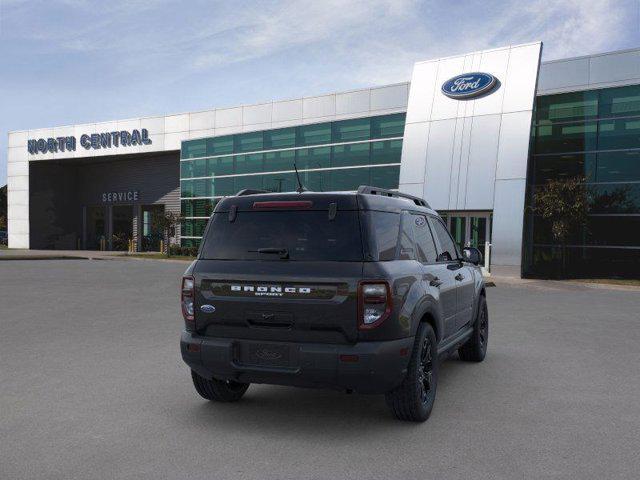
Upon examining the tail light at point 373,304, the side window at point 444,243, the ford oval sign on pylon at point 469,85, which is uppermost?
the ford oval sign on pylon at point 469,85

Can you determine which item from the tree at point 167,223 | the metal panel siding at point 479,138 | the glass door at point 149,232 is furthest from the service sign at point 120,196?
the metal panel siding at point 479,138

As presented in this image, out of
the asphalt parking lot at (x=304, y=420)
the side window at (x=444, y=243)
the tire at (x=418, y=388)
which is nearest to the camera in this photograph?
the asphalt parking lot at (x=304, y=420)

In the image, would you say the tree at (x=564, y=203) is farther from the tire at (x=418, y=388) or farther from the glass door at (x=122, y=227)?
the glass door at (x=122, y=227)

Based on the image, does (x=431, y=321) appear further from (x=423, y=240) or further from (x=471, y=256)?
(x=471, y=256)

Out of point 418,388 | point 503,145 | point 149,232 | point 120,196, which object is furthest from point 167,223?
point 418,388

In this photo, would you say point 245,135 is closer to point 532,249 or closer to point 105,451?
point 532,249

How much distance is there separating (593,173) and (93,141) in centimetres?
3253

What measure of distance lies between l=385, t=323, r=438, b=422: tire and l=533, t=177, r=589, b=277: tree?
18307 mm

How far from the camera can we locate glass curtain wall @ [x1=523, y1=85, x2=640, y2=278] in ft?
72.6

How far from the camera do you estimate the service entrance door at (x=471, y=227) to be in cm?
2330

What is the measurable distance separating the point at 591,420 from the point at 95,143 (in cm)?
4157

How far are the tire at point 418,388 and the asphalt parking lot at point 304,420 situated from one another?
121 millimetres

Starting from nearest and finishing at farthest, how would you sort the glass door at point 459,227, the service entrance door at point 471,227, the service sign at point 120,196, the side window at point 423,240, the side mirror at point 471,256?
the side window at point 423,240 → the side mirror at point 471,256 → the service entrance door at point 471,227 → the glass door at point 459,227 → the service sign at point 120,196

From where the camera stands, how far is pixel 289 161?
31.9 meters
